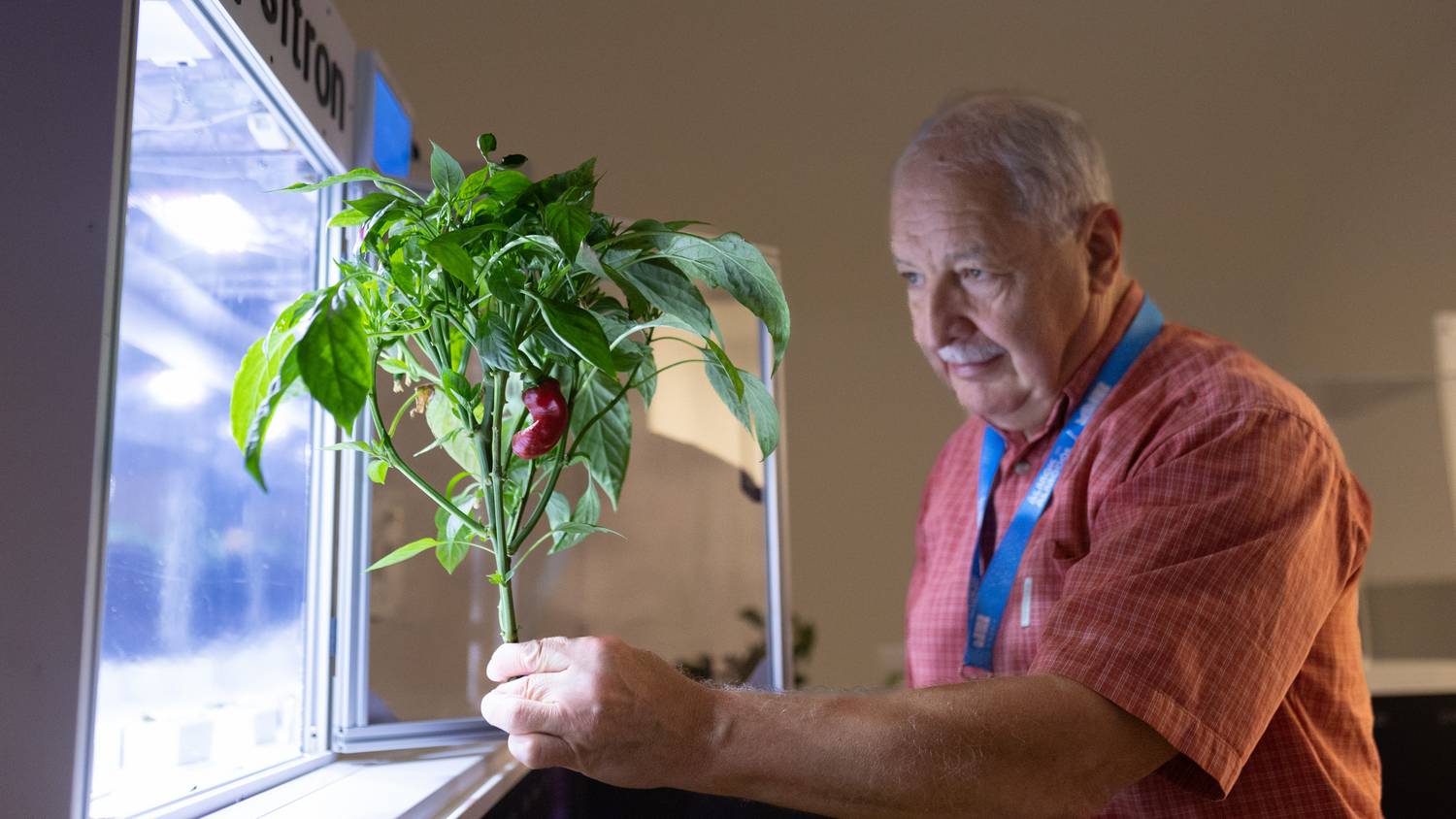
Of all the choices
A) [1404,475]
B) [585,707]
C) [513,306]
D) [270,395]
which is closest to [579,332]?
[513,306]

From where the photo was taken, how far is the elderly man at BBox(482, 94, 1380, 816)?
2.79 feet

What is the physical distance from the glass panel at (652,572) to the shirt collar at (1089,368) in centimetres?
42

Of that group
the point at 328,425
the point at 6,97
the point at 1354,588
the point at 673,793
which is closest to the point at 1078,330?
the point at 1354,588

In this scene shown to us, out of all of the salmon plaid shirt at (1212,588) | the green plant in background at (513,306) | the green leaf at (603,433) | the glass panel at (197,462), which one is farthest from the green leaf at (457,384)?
the salmon plaid shirt at (1212,588)

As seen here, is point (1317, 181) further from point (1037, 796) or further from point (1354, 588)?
point (1037, 796)

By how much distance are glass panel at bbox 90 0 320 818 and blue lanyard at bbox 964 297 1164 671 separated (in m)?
0.78

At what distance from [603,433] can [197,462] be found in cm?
44

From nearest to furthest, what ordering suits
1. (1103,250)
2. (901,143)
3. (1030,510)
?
(1030,510) < (1103,250) < (901,143)

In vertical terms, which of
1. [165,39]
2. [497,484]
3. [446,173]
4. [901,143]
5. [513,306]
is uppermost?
[901,143]

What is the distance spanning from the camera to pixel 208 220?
1027 millimetres

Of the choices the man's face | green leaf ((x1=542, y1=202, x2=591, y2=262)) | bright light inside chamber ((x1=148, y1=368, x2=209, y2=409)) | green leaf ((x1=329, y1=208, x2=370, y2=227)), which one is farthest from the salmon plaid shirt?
bright light inside chamber ((x1=148, y1=368, x2=209, y2=409))

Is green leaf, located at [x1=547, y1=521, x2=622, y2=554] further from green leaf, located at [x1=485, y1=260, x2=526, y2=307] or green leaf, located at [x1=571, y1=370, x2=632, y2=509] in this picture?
green leaf, located at [x1=485, y1=260, x2=526, y2=307]

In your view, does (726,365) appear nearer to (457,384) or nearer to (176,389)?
(457,384)

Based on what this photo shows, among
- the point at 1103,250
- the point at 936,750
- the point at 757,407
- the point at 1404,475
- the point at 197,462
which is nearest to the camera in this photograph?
the point at 757,407
